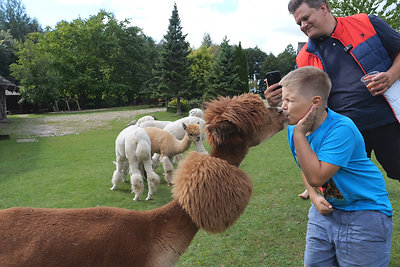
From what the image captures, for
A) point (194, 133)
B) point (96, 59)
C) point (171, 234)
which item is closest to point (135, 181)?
point (194, 133)

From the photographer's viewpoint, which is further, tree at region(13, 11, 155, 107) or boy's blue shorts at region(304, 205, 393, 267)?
tree at region(13, 11, 155, 107)

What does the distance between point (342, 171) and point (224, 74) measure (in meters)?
27.5

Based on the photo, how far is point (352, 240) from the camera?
1906 mm

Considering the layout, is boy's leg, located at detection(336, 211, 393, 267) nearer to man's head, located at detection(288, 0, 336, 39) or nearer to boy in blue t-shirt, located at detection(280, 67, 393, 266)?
boy in blue t-shirt, located at detection(280, 67, 393, 266)

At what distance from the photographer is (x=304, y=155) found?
175 centimetres

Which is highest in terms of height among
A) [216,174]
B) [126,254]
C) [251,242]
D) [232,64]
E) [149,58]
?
[149,58]

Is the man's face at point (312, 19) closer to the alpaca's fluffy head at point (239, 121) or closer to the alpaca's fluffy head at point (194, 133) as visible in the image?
the alpaca's fluffy head at point (239, 121)

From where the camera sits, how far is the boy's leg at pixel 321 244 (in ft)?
6.75

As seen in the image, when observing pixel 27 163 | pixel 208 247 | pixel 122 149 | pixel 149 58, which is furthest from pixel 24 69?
pixel 208 247

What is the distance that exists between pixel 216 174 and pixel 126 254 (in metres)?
0.69

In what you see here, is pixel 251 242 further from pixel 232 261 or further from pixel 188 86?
pixel 188 86

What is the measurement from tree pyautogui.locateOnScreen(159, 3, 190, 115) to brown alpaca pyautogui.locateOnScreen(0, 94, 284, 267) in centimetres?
2723

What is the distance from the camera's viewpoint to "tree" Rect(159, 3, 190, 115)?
2866cm

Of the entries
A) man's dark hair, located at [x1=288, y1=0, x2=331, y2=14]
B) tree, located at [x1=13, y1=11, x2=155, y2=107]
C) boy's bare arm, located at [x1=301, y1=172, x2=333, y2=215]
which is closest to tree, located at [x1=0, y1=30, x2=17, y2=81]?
tree, located at [x1=13, y1=11, x2=155, y2=107]
